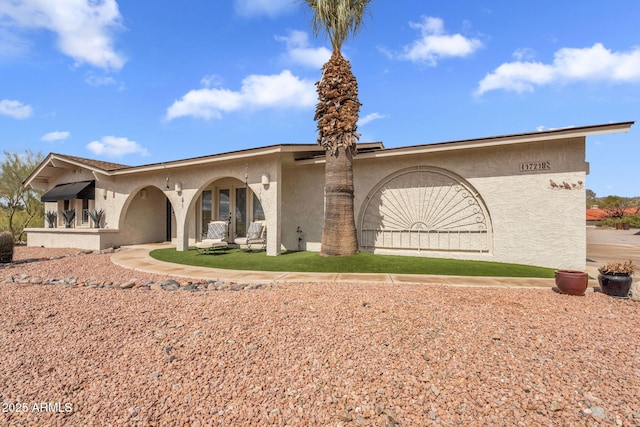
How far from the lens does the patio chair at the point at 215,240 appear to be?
11.8 meters

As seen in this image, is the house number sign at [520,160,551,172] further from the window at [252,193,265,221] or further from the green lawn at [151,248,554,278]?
the window at [252,193,265,221]

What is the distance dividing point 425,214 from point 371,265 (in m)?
3.32

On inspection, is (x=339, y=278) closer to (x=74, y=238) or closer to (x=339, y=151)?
(x=339, y=151)

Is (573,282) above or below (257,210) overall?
below

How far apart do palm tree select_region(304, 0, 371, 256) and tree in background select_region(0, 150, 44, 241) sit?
2480cm

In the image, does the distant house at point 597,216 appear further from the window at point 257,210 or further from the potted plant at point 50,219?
the potted plant at point 50,219

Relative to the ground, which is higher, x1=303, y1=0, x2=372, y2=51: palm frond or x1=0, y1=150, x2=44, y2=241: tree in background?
x1=303, y1=0, x2=372, y2=51: palm frond

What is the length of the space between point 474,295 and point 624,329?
2131 millimetres

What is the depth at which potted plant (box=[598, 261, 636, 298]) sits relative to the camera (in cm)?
591

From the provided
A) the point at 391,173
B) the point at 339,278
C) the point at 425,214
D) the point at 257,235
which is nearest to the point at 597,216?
the point at 425,214

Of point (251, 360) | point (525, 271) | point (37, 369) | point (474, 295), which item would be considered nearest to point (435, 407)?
point (251, 360)

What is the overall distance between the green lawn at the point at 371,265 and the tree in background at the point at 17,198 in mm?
20084

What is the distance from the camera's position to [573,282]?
600cm

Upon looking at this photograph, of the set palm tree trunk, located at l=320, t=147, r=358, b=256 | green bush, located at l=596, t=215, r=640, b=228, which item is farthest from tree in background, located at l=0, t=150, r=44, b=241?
green bush, located at l=596, t=215, r=640, b=228
